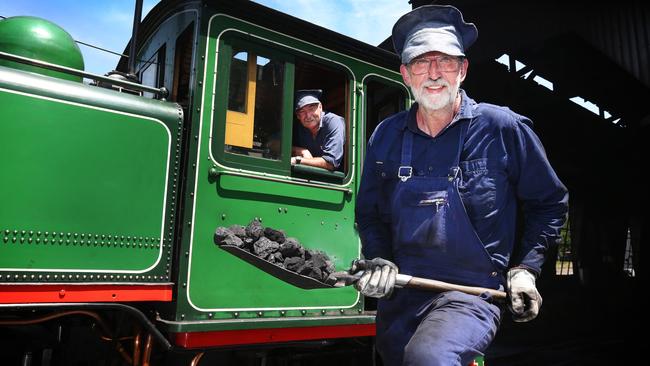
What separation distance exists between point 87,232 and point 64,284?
0.27 metres

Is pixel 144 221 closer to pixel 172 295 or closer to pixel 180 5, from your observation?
pixel 172 295

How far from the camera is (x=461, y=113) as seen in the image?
156 cm

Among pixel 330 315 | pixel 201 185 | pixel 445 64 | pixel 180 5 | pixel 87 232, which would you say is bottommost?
pixel 330 315

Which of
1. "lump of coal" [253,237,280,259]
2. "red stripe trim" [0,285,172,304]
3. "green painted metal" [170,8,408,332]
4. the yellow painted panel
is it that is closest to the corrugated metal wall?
"green painted metal" [170,8,408,332]

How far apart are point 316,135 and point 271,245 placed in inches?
43.9

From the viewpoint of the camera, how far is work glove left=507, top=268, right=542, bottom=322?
1.38 metres

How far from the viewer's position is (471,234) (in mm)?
1429

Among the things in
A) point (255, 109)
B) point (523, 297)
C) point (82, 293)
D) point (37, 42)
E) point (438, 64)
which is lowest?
point (82, 293)

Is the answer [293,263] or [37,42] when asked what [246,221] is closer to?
[293,263]

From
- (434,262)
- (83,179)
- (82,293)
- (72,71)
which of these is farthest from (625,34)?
(82,293)

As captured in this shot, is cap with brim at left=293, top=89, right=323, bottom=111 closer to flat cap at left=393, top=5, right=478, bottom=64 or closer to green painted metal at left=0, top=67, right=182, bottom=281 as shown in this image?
green painted metal at left=0, top=67, right=182, bottom=281

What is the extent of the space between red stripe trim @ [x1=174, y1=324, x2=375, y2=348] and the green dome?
1777mm

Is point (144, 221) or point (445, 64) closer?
point (445, 64)

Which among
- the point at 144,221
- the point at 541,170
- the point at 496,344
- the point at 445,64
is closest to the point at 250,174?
the point at 144,221
